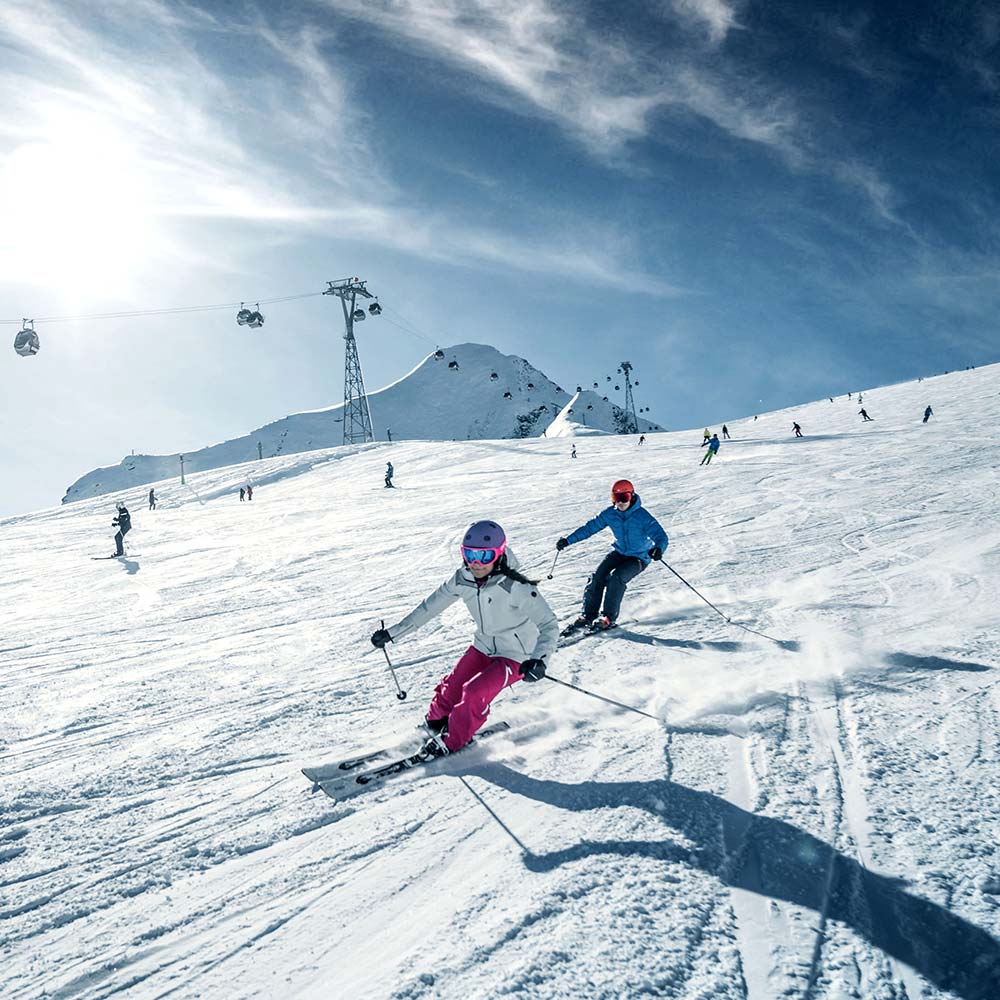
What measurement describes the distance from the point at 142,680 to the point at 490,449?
35.9 metres

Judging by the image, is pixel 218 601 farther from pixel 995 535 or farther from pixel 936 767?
pixel 995 535

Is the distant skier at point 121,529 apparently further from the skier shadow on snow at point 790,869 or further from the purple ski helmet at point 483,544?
the skier shadow on snow at point 790,869

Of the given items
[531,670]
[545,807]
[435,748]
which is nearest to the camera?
[545,807]

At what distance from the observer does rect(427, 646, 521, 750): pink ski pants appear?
Answer: 13.8 feet

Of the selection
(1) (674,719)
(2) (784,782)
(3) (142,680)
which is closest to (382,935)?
(2) (784,782)

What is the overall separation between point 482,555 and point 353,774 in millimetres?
1633

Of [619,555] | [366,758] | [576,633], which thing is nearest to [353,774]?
[366,758]

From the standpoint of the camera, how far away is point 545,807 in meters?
3.50

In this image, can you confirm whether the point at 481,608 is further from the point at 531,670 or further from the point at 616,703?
the point at 616,703

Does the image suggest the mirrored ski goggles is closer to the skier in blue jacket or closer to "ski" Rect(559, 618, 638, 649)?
"ski" Rect(559, 618, 638, 649)

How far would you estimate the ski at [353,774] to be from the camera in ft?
12.4

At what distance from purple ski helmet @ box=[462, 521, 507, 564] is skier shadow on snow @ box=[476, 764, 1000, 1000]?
4.76ft

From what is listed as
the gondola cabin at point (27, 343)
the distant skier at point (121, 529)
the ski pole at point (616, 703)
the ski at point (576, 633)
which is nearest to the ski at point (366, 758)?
the ski pole at point (616, 703)

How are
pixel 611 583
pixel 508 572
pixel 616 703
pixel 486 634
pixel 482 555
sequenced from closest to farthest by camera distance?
pixel 482 555
pixel 508 572
pixel 486 634
pixel 616 703
pixel 611 583
